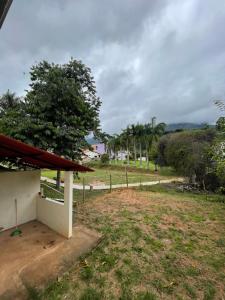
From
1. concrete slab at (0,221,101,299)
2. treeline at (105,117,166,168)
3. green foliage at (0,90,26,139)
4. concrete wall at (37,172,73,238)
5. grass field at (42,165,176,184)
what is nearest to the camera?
concrete slab at (0,221,101,299)

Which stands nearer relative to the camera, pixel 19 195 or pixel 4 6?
pixel 4 6

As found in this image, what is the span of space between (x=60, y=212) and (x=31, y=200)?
162 cm

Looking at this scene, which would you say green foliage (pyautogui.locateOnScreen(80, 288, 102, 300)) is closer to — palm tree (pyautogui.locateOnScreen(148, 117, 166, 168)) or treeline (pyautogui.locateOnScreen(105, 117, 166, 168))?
treeline (pyautogui.locateOnScreen(105, 117, 166, 168))

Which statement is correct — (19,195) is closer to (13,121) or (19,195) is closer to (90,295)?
(90,295)

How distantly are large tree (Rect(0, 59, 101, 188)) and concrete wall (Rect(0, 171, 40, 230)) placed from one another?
10.7 feet

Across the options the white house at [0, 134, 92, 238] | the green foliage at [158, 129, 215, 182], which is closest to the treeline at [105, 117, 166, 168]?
the green foliage at [158, 129, 215, 182]

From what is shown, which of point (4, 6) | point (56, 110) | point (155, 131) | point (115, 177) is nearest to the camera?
point (4, 6)

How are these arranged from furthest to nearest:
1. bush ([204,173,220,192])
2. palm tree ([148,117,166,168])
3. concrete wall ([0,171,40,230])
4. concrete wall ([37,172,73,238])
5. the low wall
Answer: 1. palm tree ([148,117,166,168])
2. bush ([204,173,220,192])
3. concrete wall ([0,171,40,230])
4. the low wall
5. concrete wall ([37,172,73,238])

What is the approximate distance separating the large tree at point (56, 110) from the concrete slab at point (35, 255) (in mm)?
4805

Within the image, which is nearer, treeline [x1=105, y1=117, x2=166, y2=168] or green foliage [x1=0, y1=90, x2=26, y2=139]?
green foliage [x1=0, y1=90, x2=26, y2=139]

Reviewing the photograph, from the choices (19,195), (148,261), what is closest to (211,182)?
(148,261)

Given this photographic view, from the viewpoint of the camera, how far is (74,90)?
404 inches

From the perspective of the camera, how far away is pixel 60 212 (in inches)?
227

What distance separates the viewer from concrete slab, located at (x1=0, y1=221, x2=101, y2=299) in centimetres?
371
